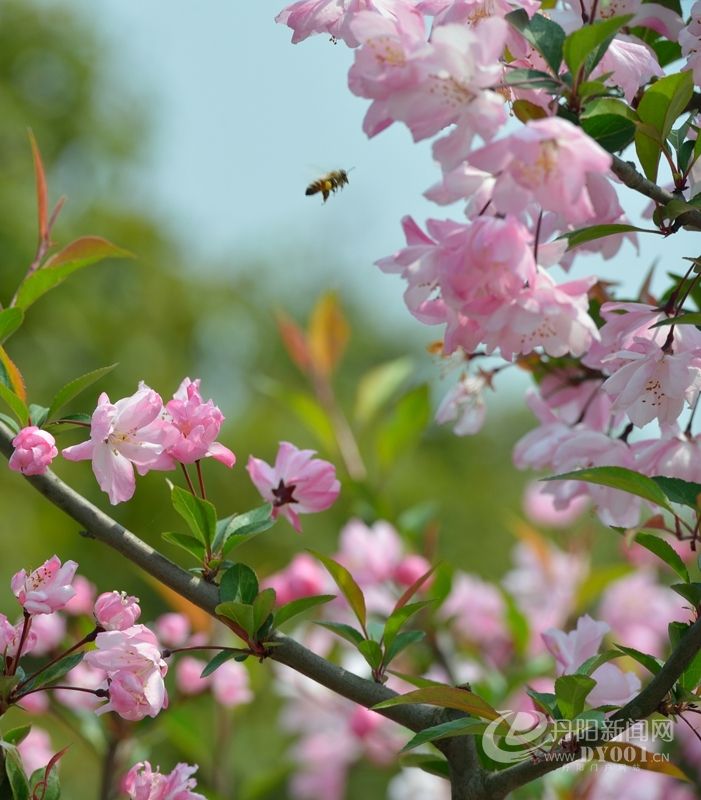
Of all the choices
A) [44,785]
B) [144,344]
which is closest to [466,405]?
[44,785]

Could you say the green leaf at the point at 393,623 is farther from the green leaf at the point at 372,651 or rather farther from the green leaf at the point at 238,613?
the green leaf at the point at 238,613

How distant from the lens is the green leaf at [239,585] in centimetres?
85

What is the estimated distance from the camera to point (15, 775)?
802mm

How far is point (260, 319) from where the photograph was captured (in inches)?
521

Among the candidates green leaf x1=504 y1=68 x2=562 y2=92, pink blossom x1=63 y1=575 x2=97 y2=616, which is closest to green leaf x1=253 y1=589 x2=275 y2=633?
green leaf x1=504 y1=68 x2=562 y2=92

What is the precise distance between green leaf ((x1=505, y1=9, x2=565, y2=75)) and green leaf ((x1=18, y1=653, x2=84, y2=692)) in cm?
59

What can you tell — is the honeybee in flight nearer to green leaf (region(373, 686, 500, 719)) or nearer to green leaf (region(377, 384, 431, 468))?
green leaf (region(377, 384, 431, 468))

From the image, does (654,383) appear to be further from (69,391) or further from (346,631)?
(69,391)

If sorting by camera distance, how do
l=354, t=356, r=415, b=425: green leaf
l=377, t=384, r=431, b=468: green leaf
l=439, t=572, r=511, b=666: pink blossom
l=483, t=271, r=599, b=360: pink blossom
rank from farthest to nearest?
l=439, t=572, r=511, b=666: pink blossom < l=354, t=356, r=415, b=425: green leaf < l=377, t=384, r=431, b=468: green leaf < l=483, t=271, r=599, b=360: pink blossom

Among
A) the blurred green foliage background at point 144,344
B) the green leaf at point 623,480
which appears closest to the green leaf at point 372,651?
the green leaf at point 623,480

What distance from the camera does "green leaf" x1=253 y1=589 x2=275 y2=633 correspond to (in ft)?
2.73

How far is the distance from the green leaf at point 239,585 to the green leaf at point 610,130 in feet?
1.43

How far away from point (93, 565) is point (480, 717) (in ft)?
25.1

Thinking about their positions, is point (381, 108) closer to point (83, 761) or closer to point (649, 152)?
point (649, 152)
